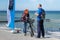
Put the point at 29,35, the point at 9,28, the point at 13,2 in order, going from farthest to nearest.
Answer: the point at 9,28 → the point at 13,2 → the point at 29,35

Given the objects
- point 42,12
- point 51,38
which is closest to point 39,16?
point 42,12

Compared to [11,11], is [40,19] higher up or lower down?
lower down

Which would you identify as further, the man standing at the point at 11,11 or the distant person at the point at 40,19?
the man standing at the point at 11,11

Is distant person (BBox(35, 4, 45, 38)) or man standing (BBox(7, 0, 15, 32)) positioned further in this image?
man standing (BBox(7, 0, 15, 32))

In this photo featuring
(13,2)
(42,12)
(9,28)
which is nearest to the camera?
(42,12)

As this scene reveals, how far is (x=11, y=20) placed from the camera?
24.3m

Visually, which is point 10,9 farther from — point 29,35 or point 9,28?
point 29,35

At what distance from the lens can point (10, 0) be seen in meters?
24.0

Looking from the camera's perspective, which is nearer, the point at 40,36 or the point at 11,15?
the point at 40,36

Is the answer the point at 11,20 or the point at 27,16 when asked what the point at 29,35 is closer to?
the point at 27,16

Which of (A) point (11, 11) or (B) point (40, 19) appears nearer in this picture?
(B) point (40, 19)

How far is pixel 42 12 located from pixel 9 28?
653 cm

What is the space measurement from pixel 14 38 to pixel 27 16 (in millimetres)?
1935

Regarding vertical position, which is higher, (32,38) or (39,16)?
(39,16)
